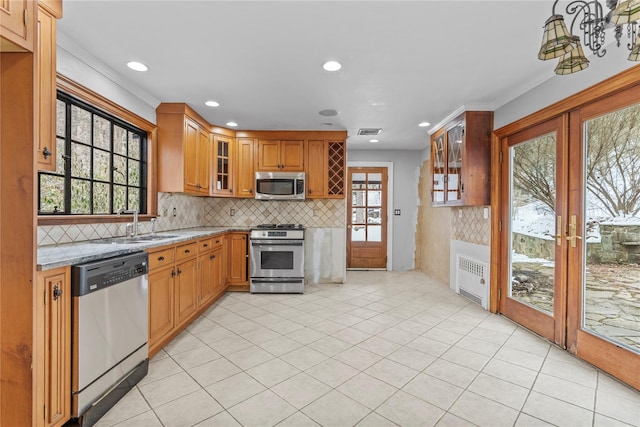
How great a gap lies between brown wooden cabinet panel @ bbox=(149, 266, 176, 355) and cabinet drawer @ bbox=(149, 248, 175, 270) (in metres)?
0.05

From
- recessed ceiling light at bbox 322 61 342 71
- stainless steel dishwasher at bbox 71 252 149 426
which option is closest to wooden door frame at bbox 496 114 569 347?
recessed ceiling light at bbox 322 61 342 71

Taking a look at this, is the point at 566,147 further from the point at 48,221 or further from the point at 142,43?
the point at 48,221

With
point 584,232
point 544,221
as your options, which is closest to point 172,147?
point 544,221

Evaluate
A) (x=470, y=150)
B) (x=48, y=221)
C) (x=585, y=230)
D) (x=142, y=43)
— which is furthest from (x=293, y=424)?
(x=470, y=150)

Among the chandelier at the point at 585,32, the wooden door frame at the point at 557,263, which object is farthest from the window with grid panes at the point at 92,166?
the wooden door frame at the point at 557,263

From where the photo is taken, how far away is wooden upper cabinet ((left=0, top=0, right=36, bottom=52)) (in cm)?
119

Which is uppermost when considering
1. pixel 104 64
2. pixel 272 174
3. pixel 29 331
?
pixel 104 64

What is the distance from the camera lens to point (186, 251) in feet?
9.49

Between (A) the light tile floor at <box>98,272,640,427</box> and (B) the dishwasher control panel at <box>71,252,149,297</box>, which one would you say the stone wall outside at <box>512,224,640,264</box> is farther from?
(B) the dishwasher control panel at <box>71,252,149,297</box>

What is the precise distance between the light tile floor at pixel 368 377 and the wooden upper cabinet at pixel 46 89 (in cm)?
155

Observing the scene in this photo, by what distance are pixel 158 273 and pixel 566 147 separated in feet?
11.9

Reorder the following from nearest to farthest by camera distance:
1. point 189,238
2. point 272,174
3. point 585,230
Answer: point 585,230, point 189,238, point 272,174

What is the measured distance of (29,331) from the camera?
132cm

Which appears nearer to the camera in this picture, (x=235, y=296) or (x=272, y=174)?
(x=235, y=296)
